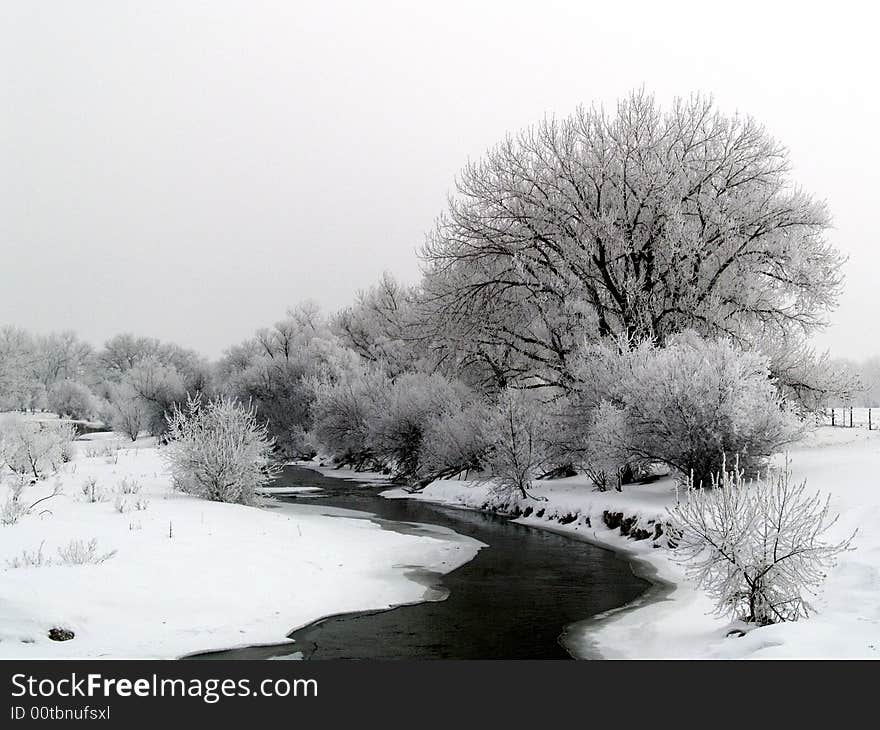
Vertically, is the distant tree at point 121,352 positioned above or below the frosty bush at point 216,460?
above

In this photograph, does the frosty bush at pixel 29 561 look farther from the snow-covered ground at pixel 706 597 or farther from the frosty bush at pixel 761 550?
the frosty bush at pixel 761 550

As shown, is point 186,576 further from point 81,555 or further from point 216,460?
point 216,460

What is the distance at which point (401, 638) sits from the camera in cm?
950

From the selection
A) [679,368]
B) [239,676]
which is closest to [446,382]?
[679,368]

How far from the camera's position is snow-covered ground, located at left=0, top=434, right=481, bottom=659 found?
8422mm

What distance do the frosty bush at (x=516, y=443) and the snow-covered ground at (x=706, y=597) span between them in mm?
857

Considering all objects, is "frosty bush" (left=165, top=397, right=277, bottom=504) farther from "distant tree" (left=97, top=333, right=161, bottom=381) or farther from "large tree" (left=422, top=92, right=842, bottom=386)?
"distant tree" (left=97, top=333, right=161, bottom=381)

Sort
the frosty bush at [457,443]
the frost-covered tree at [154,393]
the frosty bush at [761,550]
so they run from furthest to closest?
the frost-covered tree at [154,393] < the frosty bush at [457,443] < the frosty bush at [761,550]

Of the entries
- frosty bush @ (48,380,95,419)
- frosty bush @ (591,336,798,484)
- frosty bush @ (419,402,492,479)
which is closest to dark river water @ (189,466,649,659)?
frosty bush @ (591,336,798,484)

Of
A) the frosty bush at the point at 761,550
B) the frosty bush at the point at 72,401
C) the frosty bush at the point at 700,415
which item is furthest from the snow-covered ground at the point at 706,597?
the frosty bush at the point at 72,401

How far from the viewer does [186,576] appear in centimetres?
1079

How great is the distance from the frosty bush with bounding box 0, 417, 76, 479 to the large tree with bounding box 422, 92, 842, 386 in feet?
46.2

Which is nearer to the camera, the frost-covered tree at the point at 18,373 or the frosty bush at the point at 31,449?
the frosty bush at the point at 31,449

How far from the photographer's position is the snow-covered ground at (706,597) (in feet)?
25.3
